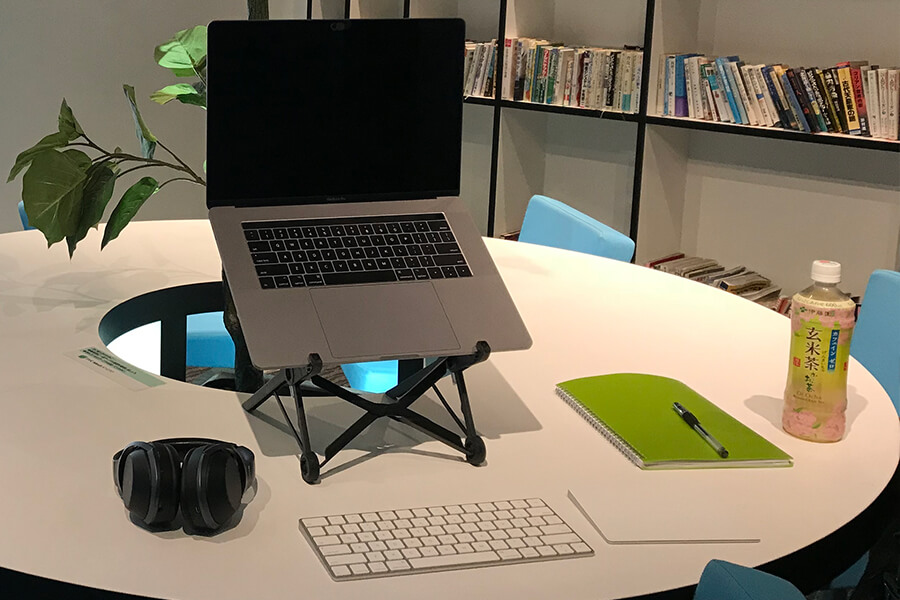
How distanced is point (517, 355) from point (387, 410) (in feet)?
1.31

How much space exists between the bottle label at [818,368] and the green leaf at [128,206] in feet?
3.48

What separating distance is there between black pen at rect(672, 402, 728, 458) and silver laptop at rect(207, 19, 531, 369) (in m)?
0.25

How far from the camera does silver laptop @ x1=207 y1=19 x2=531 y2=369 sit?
3.98 feet

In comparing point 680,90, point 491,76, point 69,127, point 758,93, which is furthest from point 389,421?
point 491,76

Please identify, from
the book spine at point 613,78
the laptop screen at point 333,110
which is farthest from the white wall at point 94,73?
the laptop screen at point 333,110

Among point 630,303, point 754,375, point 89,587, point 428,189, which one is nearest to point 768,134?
point 630,303

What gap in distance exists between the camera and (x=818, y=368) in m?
1.21

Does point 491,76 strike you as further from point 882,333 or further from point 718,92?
point 882,333

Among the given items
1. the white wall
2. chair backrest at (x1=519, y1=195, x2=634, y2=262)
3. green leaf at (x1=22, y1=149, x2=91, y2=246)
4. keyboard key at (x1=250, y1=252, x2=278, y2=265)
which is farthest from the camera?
the white wall

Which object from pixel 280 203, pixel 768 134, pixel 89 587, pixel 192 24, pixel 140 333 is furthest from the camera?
pixel 192 24

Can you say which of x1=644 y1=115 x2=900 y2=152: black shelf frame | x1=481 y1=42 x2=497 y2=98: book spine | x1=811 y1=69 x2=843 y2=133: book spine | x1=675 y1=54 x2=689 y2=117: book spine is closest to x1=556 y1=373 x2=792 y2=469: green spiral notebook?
x1=644 y1=115 x2=900 y2=152: black shelf frame

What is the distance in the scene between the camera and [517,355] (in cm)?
159

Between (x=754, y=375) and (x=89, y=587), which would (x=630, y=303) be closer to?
(x=754, y=375)

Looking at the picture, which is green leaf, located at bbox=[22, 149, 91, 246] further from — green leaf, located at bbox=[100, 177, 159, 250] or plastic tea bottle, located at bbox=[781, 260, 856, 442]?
plastic tea bottle, located at bbox=[781, 260, 856, 442]
